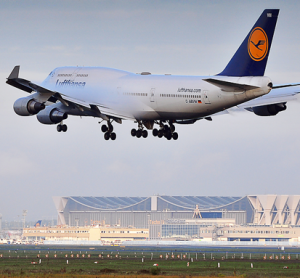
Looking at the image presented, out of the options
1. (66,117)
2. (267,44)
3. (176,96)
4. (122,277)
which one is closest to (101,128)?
(66,117)

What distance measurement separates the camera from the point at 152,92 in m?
60.4

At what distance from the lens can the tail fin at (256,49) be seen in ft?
178

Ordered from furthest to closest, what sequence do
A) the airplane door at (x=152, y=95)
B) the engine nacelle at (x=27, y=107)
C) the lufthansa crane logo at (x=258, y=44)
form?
the engine nacelle at (x=27, y=107)
the airplane door at (x=152, y=95)
the lufthansa crane logo at (x=258, y=44)

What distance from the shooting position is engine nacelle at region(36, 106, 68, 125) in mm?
64062

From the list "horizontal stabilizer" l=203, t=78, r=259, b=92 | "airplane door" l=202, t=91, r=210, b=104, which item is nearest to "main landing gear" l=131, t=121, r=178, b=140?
Result: "airplane door" l=202, t=91, r=210, b=104

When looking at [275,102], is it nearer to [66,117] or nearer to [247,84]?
[247,84]

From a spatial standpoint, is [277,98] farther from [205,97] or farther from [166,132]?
[166,132]

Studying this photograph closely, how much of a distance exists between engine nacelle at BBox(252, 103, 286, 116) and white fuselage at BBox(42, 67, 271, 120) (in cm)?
476

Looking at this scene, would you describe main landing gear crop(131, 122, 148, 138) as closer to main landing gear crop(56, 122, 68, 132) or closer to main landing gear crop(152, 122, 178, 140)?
main landing gear crop(152, 122, 178, 140)

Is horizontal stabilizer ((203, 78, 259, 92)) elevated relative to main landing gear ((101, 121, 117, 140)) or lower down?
elevated

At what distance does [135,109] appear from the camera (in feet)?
201

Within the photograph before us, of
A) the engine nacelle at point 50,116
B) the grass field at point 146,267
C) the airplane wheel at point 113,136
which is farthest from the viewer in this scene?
the grass field at point 146,267

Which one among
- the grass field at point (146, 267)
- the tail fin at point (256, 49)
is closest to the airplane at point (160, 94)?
the tail fin at point (256, 49)

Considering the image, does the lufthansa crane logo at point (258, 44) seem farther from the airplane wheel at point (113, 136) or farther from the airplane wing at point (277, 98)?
the airplane wheel at point (113, 136)
